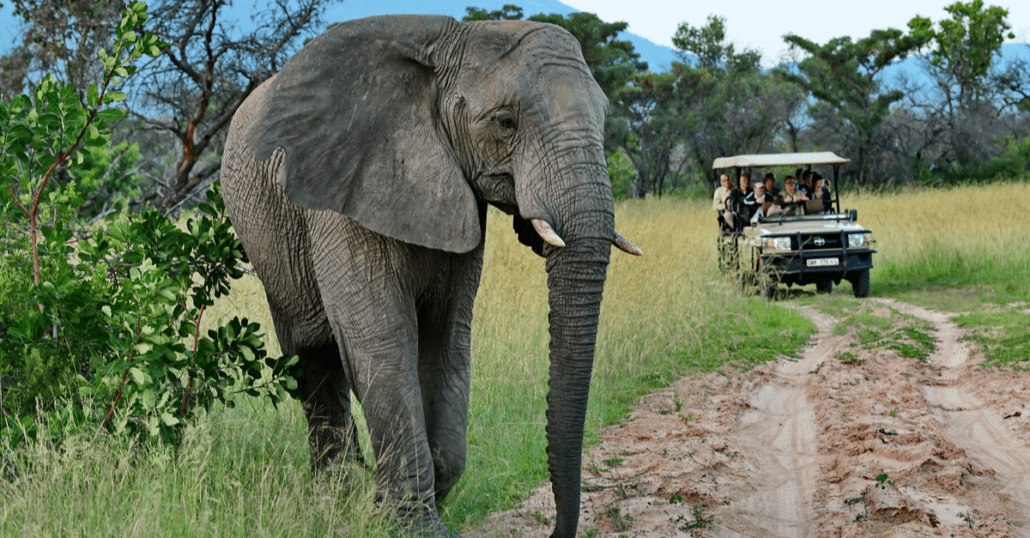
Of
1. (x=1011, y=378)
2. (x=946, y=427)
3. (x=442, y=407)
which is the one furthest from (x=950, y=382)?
(x=442, y=407)

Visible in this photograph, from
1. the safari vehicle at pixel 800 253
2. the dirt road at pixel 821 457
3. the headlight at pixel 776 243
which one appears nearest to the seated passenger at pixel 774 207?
the safari vehicle at pixel 800 253

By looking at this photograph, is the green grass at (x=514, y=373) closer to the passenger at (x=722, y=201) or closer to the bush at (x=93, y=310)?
the bush at (x=93, y=310)

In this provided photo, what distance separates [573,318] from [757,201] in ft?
35.2

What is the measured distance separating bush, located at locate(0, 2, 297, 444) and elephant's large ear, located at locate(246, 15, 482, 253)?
32.8 inches

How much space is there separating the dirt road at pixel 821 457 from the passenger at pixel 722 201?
5.35m

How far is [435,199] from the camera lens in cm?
353

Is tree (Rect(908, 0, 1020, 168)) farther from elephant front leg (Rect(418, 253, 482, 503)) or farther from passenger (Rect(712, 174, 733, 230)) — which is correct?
elephant front leg (Rect(418, 253, 482, 503))

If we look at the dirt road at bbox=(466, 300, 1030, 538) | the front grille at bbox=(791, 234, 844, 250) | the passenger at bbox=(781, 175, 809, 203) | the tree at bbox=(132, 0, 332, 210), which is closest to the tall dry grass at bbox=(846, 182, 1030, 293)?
the front grille at bbox=(791, 234, 844, 250)

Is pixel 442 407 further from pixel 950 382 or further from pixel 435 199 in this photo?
pixel 950 382

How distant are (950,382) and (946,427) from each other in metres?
1.51

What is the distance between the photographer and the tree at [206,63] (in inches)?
580

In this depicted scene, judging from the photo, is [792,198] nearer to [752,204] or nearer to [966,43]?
[752,204]

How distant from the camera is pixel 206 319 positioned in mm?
7352

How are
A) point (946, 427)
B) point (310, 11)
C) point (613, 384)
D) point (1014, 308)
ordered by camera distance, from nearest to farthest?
point (946, 427), point (613, 384), point (1014, 308), point (310, 11)
